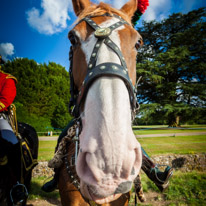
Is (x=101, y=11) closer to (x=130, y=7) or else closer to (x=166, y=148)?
(x=130, y=7)

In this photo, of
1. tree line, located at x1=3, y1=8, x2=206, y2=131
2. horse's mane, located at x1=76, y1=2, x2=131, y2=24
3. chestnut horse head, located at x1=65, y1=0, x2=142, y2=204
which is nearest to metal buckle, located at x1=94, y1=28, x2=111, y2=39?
chestnut horse head, located at x1=65, y1=0, x2=142, y2=204

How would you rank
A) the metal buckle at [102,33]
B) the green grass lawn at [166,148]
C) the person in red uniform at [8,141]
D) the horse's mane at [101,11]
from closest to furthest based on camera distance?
the metal buckle at [102,33], the horse's mane at [101,11], the person in red uniform at [8,141], the green grass lawn at [166,148]

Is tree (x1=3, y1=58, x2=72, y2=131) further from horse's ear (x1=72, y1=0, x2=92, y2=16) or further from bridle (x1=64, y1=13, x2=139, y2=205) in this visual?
bridle (x1=64, y1=13, x2=139, y2=205)

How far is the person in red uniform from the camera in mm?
2613

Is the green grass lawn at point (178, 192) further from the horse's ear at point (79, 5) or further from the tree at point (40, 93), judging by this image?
the tree at point (40, 93)

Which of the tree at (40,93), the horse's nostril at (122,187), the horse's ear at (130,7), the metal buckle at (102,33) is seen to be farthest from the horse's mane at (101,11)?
the tree at (40,93)

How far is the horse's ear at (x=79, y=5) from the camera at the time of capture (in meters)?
2.12

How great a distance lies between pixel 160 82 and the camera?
16.7 metres

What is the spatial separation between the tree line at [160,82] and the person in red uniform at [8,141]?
14.2 metres

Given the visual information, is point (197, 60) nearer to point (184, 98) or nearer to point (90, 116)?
point (184, 98)

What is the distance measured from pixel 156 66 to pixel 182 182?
14.3 m

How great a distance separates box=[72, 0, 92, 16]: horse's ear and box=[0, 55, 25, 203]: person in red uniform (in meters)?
2.13

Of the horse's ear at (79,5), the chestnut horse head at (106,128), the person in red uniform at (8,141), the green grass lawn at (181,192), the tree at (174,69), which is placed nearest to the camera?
the chestnut horse head at (106,128)

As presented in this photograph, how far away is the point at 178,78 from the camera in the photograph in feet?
64.0
